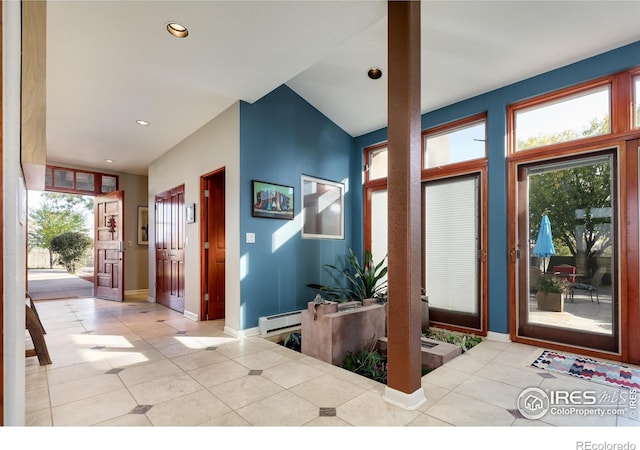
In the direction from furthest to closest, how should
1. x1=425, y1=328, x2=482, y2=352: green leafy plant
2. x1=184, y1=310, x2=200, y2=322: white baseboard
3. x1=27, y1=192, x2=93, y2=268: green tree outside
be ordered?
x1=27, y1=192, x2=93, y2=268: green tree outside → x1=184, y1=310, x2=200, y2=322: white baseboard → x1=425, y1=328, x2=482, y2=352: green leafy plant

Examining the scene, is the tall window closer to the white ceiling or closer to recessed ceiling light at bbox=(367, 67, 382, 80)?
the white ceiling

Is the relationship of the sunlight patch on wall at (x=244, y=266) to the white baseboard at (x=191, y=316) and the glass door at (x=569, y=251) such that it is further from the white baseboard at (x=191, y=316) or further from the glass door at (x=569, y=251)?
the glass door at (x=569, y=251)

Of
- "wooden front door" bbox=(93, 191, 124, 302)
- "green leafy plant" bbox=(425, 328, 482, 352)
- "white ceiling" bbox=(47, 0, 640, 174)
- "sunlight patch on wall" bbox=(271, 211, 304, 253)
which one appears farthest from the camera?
"wooden front door" bbox=(93, 191, 124, 302)

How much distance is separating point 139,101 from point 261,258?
7.64ft

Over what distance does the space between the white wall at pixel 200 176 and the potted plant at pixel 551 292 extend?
10.7ft

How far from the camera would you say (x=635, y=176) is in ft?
9.23

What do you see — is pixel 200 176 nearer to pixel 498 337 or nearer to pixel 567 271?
pixel 498 337

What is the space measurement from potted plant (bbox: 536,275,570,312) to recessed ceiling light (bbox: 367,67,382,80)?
9.40ft

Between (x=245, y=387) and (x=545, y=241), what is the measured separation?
10.6ft

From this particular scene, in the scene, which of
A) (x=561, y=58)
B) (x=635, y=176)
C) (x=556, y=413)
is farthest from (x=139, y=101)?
(x=635, y=176)

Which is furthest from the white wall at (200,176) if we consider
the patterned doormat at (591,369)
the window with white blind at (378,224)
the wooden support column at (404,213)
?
the patterned doormat at (591,369)

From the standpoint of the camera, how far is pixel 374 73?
12.2ft

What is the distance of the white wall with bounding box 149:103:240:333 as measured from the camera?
146 inches

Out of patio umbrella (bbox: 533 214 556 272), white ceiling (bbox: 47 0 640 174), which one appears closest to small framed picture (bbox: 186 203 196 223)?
white ceiling (bbox: 47 0 640 174)
